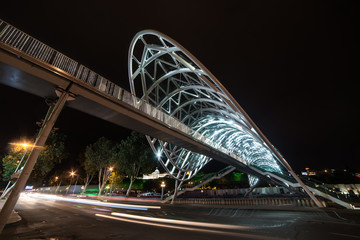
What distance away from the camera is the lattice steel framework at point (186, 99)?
1359 cm

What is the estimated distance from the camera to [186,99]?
2505 cm

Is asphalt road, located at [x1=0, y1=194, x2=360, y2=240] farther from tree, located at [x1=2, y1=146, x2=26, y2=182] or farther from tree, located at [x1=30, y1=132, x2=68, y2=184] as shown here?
tree, located at [x1=2, y1=146, x2=26, y2=182]

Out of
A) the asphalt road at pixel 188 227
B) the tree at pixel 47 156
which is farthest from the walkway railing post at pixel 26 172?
the tree at pixel 47 156

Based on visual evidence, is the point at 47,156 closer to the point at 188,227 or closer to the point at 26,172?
the point at 26,172

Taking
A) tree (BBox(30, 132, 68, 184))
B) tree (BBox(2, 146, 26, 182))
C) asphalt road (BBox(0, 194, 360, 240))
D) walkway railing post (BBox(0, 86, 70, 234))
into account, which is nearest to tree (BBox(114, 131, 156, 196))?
tree (BBox(30, 132, 68, 184))

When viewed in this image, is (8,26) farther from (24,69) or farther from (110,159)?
(110,159)

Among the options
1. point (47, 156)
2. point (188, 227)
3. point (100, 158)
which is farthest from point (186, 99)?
point (100, 158)

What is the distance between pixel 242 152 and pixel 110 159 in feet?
130

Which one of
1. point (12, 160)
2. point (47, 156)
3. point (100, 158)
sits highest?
point (100, 158)

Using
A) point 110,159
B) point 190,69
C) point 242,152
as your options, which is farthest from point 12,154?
point 242,152

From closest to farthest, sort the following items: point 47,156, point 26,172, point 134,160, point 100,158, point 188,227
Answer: point 26,172 < point 188,227 < point 47,156 < point 134,160 < point 100,158

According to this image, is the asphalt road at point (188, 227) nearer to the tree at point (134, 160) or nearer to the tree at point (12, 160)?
the tree at point (12, 160)

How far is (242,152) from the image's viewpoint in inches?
1983

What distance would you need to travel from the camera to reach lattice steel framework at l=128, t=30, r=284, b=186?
13586 millimetres
